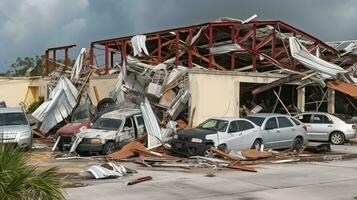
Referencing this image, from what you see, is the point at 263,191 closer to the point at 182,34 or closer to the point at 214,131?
the point at 214,131

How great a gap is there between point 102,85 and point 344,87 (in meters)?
13.4

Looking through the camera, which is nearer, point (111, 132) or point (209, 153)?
point (209, 153)

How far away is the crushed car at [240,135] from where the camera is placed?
19500 millimetres

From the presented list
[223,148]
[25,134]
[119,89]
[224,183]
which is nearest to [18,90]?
[119,89]

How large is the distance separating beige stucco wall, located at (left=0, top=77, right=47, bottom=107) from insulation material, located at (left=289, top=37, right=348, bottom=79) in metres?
21.2

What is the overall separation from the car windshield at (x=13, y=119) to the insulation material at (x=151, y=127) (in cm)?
469

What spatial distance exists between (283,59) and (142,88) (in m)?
8.51

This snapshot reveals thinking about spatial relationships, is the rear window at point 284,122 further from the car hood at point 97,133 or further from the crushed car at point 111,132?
the car hood at point 97,133

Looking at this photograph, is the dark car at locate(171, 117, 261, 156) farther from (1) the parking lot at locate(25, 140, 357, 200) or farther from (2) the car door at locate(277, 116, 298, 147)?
(1) the parking lot at locate(25, 140, 357, 200)

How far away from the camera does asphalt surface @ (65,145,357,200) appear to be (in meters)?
11.6

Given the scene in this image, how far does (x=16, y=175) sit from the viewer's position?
6.52m

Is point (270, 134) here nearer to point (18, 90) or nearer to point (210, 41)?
point (210, 41)

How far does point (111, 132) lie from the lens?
21.3 meters

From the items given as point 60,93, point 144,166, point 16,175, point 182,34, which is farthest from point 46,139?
point 16,175
